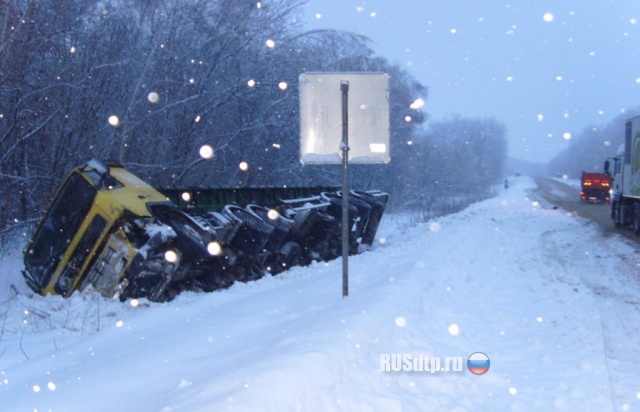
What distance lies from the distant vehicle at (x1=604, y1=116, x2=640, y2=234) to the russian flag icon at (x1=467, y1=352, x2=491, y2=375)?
15422 millimetres

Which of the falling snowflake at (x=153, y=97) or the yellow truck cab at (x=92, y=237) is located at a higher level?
the falling snowflake at (x=153, y=97)

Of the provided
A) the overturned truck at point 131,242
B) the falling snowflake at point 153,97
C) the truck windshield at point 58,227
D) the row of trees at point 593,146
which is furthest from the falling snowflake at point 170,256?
the row of trees at point 593,146

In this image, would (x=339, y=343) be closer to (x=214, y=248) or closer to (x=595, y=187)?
(x=214, y=248)

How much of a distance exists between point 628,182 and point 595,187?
19.1 m

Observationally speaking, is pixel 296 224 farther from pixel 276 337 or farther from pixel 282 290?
pixel 276 337

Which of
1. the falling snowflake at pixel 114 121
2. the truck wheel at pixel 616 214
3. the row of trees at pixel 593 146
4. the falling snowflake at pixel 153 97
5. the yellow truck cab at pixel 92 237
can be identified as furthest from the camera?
the row of trees at pixel 593 146

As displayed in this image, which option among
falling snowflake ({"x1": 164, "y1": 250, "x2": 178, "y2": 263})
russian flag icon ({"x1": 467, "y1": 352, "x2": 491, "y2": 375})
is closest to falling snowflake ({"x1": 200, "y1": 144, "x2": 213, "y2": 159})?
falling snowflake ({"x1": 164, "y1": 250, "x2": 178, "y2": 263})

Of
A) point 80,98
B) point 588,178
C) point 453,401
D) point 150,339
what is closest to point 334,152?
point 150,339

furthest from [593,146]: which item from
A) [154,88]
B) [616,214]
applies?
[154,88]

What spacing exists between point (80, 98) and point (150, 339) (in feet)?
29.4

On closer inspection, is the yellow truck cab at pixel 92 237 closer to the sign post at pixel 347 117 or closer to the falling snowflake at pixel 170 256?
the falling snowflake at pixel 170 256

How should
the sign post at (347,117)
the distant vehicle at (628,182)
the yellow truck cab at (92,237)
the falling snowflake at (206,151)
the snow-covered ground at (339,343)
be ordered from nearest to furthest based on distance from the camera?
the snow-covered ground at (339,343)
the sign post at (347,117)
the yellow truck cab at (92,237)
the falling snowflake at (206,151)
the distant vehicle at (628,182)

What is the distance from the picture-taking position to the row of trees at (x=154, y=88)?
12258 millimetres

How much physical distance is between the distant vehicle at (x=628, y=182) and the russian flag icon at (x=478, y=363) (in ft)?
50.6
